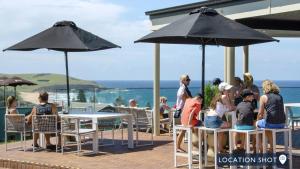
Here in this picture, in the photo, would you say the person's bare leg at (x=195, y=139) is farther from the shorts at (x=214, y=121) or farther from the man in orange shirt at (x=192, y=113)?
the shorts at (x=214, y=121)

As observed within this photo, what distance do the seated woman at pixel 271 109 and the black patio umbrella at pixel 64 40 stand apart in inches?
139

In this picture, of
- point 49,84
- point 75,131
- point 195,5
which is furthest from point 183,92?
point 49,84

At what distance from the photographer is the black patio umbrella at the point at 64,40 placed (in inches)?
385

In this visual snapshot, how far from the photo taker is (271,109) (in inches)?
289

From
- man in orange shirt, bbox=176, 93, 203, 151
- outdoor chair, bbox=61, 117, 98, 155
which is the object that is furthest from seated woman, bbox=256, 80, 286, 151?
outdoor chair, bbox=61, 117, 98, 155

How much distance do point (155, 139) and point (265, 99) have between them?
4.16 metres

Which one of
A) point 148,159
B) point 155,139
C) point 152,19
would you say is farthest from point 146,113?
point 152,19

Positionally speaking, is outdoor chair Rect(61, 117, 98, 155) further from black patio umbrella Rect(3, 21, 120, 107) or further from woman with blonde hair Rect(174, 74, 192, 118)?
woman with blonde hair Rect(174, 74, 192, 118)

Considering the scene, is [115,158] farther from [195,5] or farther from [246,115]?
[195,5]

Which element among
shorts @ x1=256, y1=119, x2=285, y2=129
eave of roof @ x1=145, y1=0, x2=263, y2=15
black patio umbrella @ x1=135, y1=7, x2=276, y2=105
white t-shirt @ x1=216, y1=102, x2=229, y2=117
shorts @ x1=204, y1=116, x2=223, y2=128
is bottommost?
shorts @ x1=256, y1=119, x2=285, y2=129

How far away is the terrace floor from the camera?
26.6 ft

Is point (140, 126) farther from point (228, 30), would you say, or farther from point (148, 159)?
point (228, 30)

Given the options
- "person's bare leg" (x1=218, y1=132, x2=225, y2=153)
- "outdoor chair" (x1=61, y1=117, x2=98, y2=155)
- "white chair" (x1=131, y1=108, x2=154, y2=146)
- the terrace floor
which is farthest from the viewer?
"white chair" (x1=131, y1=108, x2=154, y2=146)

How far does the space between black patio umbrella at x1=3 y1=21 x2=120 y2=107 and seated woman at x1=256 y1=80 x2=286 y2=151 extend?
139 inches
